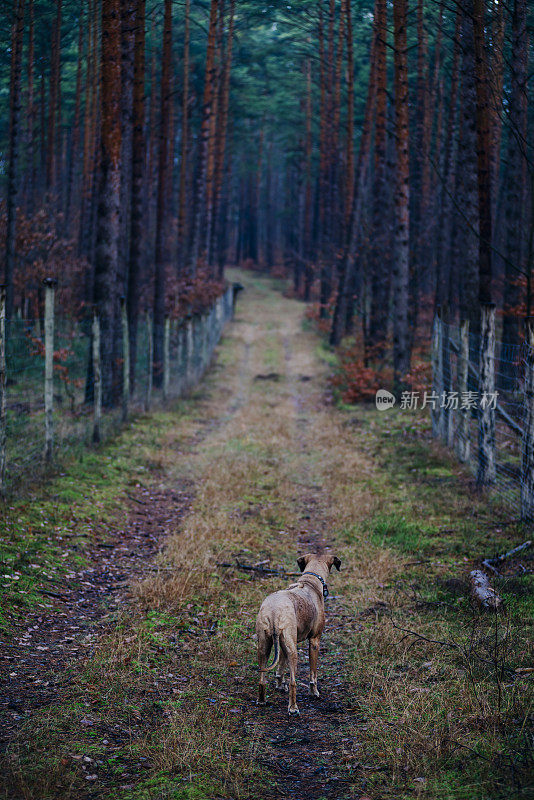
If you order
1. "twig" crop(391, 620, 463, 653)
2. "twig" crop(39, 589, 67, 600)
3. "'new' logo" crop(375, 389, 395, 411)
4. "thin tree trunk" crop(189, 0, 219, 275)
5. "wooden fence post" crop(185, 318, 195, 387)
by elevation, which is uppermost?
"thin tree trunk" crop(189, 0, 219, 275)

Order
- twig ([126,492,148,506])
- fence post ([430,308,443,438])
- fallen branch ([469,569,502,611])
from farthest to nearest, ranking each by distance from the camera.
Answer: fence post ([430,308,443,438])
twig ([126,492,148,506])
fallen branch ([469,569,502,611])

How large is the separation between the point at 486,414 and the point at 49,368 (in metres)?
6.17

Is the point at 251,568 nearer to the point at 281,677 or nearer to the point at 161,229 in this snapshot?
the point at 281,677

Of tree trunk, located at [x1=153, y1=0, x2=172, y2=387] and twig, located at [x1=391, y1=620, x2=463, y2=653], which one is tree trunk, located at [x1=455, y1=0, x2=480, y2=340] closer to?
tree trunk, located at [x1=153, y1=0, x2=172, y2=387]

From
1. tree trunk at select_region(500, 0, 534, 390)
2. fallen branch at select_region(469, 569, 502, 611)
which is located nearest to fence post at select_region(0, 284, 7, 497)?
fallen branch at select_region(469, 569, 502, 611)

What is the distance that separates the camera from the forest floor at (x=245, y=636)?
388cm

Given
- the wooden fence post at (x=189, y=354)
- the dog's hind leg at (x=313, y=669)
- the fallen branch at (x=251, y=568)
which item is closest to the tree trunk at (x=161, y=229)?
Answer: the wooden fence post at (x=189, y=354)

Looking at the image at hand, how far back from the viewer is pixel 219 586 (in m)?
6.86

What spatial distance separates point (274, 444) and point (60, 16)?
760 inches

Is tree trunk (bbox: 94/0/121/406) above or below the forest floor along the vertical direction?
above

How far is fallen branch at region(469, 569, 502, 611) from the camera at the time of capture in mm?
5961

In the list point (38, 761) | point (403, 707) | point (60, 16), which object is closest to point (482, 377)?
point (403, 707)

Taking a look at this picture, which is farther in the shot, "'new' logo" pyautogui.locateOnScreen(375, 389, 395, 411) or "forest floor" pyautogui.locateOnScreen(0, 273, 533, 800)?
"'new' logo" pyautogui.locateOnScreen(375, 389, 395, 411)

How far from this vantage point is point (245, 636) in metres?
5.89
